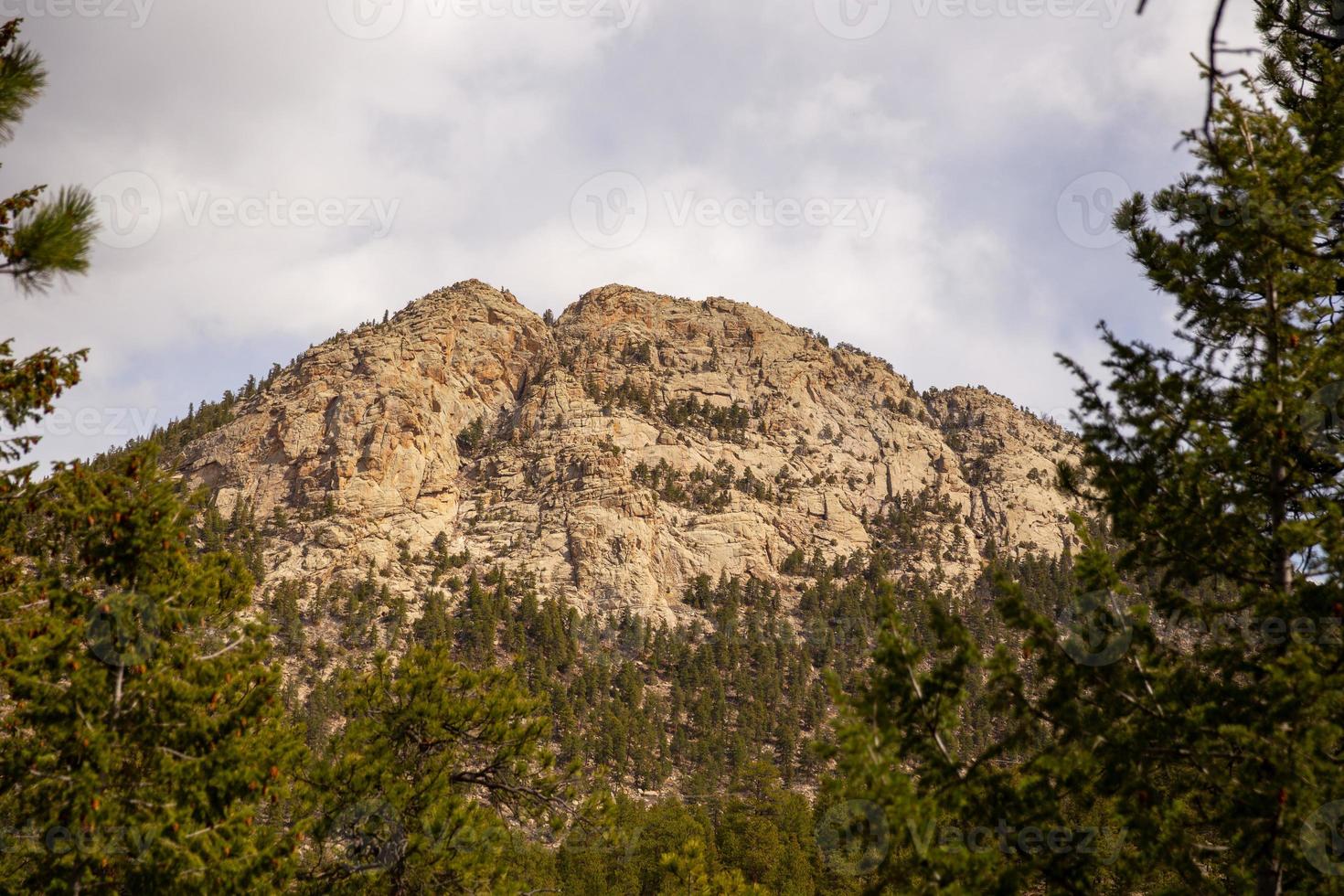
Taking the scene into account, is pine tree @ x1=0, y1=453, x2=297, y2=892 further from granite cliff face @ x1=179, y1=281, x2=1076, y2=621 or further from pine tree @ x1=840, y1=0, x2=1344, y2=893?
granite cliff face @ x1=179, y1=281, x2=1076, y2=621

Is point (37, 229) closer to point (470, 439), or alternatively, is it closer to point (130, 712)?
point (130, 712)

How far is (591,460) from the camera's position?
147 metres

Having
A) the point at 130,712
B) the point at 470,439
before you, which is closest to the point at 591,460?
the point at 470,439

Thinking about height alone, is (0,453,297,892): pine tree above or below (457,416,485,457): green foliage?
below

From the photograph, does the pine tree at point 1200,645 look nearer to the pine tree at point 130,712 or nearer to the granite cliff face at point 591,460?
the pine tree at point 130,712

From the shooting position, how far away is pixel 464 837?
39.4ft

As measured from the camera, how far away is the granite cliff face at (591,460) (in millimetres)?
135375

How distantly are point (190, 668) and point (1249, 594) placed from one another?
34.5 feet


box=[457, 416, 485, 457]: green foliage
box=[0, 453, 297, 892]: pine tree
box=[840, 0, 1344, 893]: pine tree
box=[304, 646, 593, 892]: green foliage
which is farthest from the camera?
box=[457, 416, 485, 457]: green foliage

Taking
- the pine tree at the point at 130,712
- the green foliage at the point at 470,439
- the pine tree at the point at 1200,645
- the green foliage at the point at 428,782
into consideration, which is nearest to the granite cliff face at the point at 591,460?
the green foliage at the point at 470,439

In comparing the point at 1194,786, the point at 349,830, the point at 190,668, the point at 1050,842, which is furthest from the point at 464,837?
the point at 1194,786

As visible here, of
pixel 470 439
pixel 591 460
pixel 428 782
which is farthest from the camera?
pixel 470 439

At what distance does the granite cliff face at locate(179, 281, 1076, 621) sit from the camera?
13538 centimetres

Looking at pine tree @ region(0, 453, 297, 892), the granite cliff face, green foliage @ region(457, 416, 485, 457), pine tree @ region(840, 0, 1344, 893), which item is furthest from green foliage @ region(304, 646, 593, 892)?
green foliage @ region(457, 416, 485, 457)
